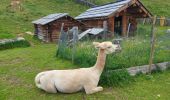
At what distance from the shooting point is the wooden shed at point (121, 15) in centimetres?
2030

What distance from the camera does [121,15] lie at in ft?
70.6

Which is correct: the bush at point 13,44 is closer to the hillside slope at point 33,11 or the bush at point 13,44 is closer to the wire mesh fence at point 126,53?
the hillside slope at point 33,11

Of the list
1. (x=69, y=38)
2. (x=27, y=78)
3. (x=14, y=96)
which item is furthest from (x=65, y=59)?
(x=14, y=96)

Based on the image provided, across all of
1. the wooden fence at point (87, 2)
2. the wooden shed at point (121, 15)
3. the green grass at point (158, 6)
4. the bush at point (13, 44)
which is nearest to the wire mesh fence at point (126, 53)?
the wooden shed at point (121, 15)

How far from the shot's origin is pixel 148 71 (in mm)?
10469

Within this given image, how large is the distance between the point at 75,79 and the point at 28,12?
28.4m

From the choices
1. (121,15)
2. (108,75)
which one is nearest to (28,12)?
(121,15)

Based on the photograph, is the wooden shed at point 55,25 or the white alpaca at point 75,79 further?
the wooden shed at point 55,25

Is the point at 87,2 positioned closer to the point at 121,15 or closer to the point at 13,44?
the point at 121,15

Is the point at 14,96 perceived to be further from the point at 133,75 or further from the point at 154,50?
the point at 154,50

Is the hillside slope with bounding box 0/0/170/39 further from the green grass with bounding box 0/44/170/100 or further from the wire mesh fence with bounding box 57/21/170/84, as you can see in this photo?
the wire mesh fence with bounding box 57/21/170/84

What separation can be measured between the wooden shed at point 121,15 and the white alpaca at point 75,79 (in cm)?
1163

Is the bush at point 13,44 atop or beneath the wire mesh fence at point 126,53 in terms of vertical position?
beneath

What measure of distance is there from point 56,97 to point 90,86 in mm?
1081
